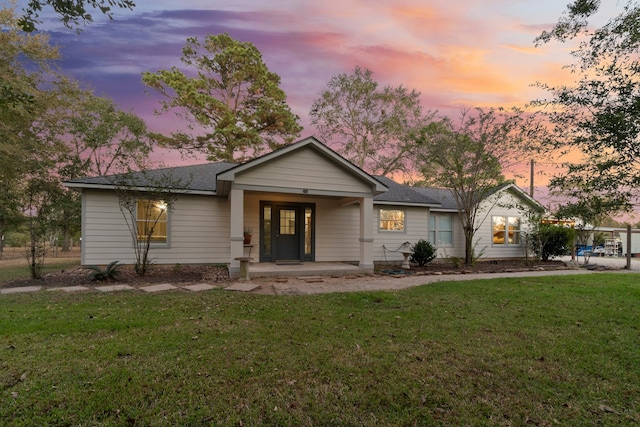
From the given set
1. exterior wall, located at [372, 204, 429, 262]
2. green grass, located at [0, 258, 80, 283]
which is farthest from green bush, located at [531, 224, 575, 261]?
green grass, located at [0, 258, 80, 283]

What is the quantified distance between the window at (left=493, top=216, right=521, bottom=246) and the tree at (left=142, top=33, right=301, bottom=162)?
46.8 ft

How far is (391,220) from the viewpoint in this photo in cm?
Answer: 1284

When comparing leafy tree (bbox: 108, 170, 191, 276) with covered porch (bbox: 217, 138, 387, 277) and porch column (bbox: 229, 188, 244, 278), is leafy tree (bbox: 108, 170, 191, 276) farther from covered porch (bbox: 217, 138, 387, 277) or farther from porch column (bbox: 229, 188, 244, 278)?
porch column (bbox: 229, 188, 244, 278)

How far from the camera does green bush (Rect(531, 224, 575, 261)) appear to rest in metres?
13.5

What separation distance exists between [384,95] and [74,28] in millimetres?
22900

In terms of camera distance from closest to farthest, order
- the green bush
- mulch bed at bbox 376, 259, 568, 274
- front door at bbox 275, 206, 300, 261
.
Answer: mulch bed at bbox 376, 259, 568, 274 < front door at bbox 275, 206, 300, 261 < the green bush

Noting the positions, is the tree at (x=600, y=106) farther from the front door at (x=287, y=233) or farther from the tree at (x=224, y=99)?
the tree at (x=224, y=99)

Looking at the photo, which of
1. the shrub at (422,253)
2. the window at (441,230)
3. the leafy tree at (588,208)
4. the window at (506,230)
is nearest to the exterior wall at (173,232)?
the shrub at (422,253)

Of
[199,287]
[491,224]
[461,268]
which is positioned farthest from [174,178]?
[491,224]

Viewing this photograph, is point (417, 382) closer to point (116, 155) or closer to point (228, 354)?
point (228, 354)

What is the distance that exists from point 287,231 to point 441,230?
733cm

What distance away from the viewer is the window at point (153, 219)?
9.83 metres

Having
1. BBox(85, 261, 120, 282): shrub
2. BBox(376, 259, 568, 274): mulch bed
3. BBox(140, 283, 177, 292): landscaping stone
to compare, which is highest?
BBox(85, 261, 120, 282): shrub

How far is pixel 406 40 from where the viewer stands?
30.0 ft
